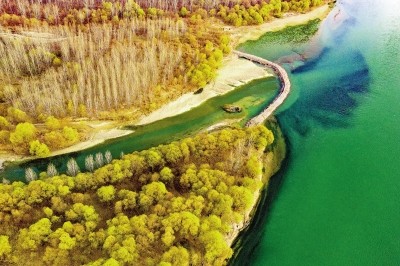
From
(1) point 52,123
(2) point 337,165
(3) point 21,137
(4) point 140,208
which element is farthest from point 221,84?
(3) point 21,137

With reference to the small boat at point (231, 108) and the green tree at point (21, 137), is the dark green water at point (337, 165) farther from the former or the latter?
the green tree at point (21, 137)

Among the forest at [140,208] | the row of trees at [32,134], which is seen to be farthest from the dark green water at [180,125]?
the forest at [140,208]

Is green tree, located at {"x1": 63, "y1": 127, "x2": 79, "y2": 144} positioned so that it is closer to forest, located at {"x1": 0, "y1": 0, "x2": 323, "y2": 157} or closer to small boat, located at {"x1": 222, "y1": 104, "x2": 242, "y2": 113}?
forest, located at {"x1": 0, "y1": 0, "x2": 323, "y2": 157}

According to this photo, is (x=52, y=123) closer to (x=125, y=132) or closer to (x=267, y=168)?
(x=125, y=132)

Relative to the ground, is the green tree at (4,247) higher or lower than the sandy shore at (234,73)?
lower

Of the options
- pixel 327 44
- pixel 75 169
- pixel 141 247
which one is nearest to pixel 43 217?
pixel 75 169

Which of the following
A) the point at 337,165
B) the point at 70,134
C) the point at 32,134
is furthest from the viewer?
the point at 337,165

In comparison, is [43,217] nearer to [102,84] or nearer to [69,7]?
[102,84]
